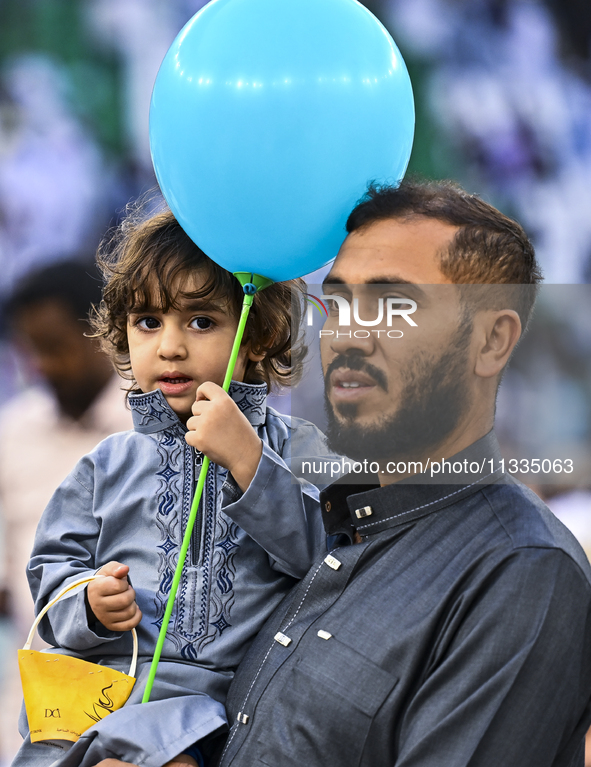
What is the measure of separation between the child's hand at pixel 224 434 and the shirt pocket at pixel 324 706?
32cm

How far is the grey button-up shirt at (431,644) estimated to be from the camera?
3.23 ft

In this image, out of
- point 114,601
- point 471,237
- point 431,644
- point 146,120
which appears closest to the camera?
point 431,644

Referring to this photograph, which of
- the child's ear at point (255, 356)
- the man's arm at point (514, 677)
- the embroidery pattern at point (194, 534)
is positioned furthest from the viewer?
the child's ear at point (255, 356)

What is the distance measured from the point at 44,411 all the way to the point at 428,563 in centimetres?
254

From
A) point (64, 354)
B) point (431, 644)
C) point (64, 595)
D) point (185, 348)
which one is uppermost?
point (185, 348)

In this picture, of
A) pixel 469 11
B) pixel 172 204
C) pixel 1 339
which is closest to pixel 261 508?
pixel 172 204

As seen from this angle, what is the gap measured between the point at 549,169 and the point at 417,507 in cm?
291

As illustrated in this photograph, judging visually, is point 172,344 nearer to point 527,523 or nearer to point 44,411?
point 527,523

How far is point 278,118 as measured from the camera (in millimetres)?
1188

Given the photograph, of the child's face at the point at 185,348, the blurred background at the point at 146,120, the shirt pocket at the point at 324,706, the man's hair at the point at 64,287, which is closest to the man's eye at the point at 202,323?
the child's face at the point at 185,348

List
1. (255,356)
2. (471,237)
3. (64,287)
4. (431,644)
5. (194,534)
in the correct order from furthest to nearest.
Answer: (64,287)
(255,356)
(194,534)
(471,237)
(431,644)

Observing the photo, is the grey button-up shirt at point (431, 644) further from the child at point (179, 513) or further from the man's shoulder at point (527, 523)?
the child at point (179, 513)

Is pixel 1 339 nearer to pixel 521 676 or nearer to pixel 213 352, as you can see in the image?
pixel 213 352

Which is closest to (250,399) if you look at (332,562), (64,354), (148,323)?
(148,323)
